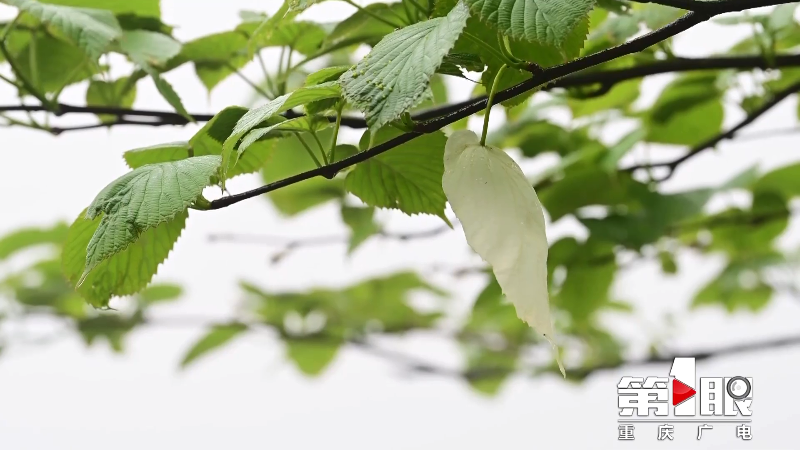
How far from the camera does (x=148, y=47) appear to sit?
36cm

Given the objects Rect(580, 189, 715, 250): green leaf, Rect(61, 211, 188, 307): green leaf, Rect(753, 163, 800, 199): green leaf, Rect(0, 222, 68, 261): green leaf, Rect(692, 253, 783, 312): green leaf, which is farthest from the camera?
Rect(0, 222, 68, 261): green leaf

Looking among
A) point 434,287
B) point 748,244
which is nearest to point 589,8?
point 748,244

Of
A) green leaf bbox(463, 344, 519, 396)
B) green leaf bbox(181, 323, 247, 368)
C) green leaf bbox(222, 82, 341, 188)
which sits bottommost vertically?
green leaf bbox(463, 344, 519, 396)

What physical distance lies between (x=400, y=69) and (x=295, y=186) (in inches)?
18.2

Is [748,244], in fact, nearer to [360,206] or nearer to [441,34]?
[360,206]

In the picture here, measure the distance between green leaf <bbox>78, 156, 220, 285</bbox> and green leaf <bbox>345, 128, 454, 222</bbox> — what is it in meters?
0.07

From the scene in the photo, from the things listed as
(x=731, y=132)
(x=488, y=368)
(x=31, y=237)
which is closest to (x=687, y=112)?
(x=731, y=132)

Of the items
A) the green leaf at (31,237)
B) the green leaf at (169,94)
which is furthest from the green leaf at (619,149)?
the green leaf at (31,237)

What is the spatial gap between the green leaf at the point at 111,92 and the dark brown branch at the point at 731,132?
0.30 meters

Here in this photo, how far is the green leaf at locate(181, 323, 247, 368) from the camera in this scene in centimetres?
87

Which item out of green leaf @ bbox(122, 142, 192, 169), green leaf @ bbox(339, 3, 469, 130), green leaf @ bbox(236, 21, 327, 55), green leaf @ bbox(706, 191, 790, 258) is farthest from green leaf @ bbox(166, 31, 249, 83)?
green leaf @ bbox(706, 191, 790, 258)

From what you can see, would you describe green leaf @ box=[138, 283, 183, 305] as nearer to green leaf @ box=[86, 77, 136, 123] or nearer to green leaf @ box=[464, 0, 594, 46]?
green leaf @ box=[86, 77, 136, 123]

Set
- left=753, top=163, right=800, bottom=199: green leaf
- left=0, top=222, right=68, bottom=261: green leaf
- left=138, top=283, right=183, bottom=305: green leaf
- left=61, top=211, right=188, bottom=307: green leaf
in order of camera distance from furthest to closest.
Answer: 1. left=138, top=283, right=183, bottom=305: green leaf
2. left=0, top=222, right=68, bottom=261: green leaf
3. left=753, top=163, right=800, bottom=199: green leaf
4. left=61, top=211, right=188, bottom=307: green leaf

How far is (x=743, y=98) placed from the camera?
49 centimetres
